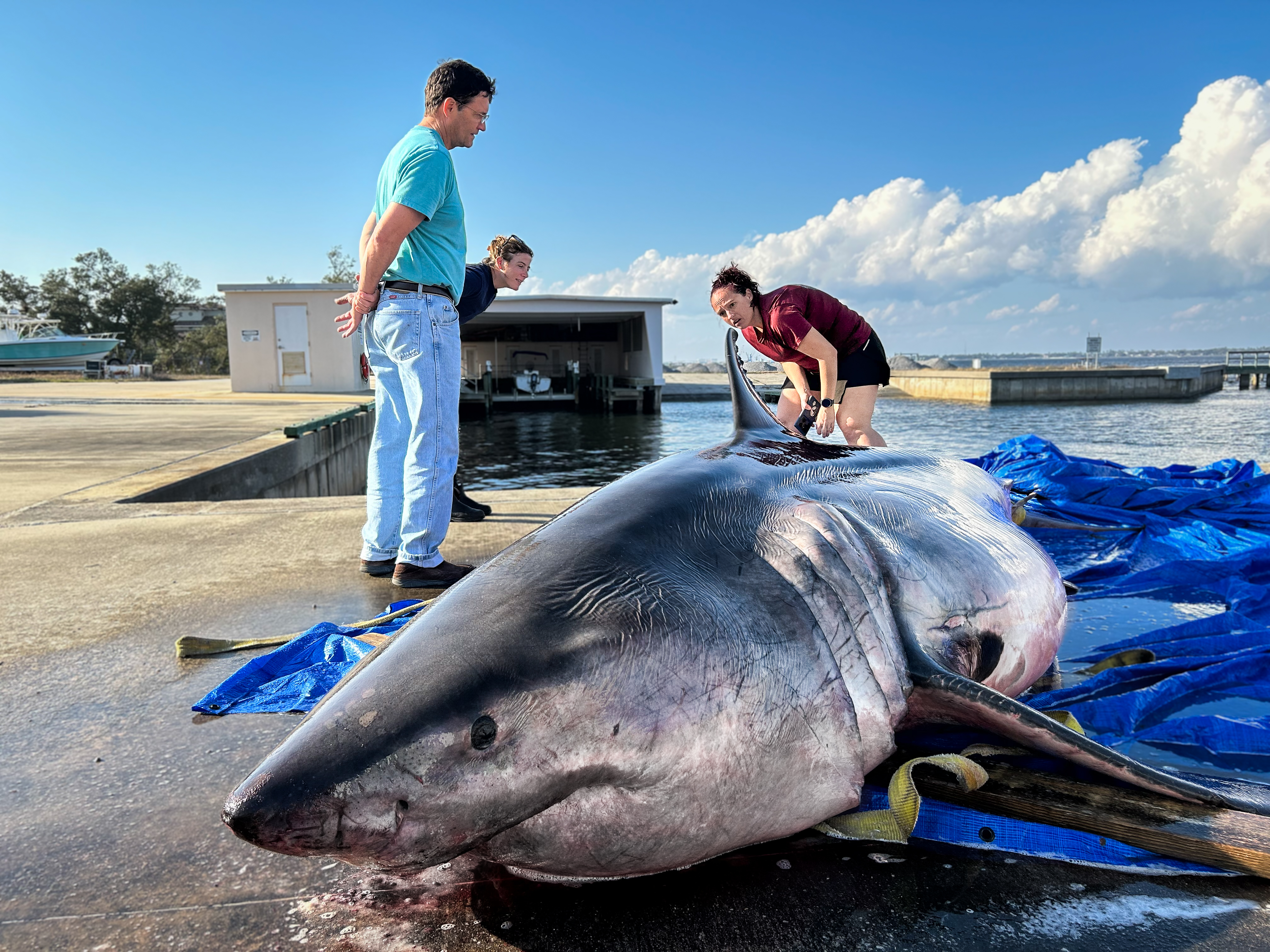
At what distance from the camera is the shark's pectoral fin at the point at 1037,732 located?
1.50 meters

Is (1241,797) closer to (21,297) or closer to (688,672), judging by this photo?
(688,672)

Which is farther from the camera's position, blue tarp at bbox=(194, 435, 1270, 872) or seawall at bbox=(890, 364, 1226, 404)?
seawall at bbox=(890, 364, 1226, 404)

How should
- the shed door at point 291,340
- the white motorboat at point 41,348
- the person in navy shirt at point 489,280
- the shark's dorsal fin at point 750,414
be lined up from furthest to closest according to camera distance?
the white motorboat at point 41,348, the shed door at point 291,340, the person in navy shirt at point 489,280, the shark's dorsal fin at point 750,414

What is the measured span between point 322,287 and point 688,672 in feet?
95.5

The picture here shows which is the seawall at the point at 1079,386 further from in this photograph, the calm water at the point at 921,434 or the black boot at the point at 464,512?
the black boot at the point at 464,512

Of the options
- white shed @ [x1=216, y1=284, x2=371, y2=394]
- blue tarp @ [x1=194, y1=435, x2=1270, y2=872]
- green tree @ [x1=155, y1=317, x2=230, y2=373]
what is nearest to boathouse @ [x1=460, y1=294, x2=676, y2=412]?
→ white shed @ [x1=216, y1=284, x2=371, y2=394]

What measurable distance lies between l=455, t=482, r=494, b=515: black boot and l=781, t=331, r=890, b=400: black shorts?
2.36 meters

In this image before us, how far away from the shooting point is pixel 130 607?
321cm

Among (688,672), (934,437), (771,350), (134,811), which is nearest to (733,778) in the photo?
(688,672)

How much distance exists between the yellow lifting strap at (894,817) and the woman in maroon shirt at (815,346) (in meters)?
3.12

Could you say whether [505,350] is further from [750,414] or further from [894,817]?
[894,817]

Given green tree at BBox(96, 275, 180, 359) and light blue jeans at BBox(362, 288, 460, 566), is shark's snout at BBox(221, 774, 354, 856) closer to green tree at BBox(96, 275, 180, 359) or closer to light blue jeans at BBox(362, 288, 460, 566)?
light blue jeans at BBox(362, 288, 460, 566)

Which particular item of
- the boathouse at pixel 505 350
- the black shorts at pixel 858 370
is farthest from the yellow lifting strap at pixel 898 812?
the boathouse at pixel 505 350

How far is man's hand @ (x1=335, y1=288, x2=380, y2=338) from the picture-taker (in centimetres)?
341
